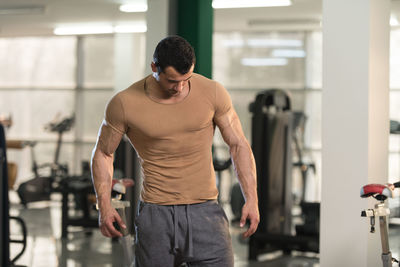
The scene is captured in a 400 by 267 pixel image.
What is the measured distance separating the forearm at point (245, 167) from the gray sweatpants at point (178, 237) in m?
0.17

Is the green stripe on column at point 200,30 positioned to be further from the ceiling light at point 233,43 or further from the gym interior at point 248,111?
the ceiling light at point 233,43

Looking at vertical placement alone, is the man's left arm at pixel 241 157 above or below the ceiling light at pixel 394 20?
below

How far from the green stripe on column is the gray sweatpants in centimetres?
243

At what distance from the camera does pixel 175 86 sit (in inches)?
82.0

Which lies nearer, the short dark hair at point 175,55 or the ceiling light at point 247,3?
the short dark hair at point 175,55

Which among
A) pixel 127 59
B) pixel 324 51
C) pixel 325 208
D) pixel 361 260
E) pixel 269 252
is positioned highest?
pixel 127 59

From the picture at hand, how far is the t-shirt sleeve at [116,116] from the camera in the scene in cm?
217

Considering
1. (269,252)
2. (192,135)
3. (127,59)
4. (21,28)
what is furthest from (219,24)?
(192,135)

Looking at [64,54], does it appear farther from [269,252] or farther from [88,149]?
[269,252]

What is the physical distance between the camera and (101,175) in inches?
88.9

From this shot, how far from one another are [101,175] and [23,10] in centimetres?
711

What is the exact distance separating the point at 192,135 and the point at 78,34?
29.0 feet

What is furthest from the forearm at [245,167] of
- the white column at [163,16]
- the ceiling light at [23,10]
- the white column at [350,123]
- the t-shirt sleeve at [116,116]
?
the ceiling light at [23,10]

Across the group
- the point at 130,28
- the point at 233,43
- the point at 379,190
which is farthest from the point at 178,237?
the point at 233,43
